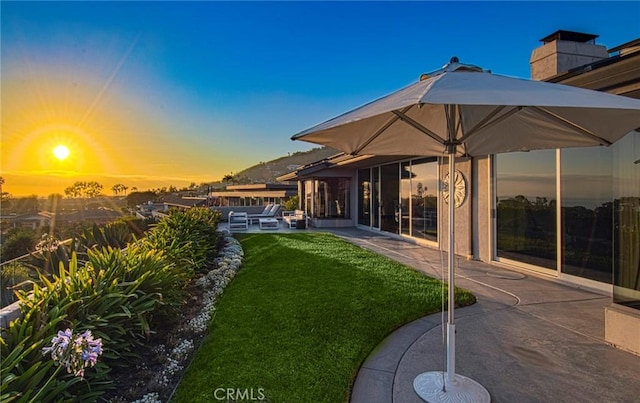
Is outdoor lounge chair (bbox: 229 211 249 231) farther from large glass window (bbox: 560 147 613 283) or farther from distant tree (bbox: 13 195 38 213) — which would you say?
large glass window (bbox: 560 147 613 283)

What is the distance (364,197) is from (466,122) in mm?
11545

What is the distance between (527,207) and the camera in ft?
21.7

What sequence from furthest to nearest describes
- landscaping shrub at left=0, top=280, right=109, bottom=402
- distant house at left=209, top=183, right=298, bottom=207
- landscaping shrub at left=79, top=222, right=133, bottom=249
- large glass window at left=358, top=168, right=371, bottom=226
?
1. distant house at left=209, top=183, right=298, bottom=207
2. large glass window at left=358, top=168, right=371, bottom=226
3. landscaping shrub at left=79, top=222, right=133, bottom=249
4. landscaping shrub at left=0, top=280, right=109, bottom=402

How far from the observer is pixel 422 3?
30.2ft

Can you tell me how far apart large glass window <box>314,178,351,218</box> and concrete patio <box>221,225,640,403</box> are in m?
10.9

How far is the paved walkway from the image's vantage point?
9.20ft

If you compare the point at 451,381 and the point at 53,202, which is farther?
the point at 53,202

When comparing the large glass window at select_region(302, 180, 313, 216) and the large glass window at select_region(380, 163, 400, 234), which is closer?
the large glass window at select_region(380, 163, 400, 234)

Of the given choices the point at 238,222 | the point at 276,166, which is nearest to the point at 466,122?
the point at 238,222

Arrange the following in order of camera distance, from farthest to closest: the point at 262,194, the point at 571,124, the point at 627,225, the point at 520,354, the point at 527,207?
the point at 262,194, the point at 527,207, the point at 627,225, the point at 520,354, the point at 571,124

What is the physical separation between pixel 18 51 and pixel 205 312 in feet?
16.8

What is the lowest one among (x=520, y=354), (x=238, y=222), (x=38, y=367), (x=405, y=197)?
(x=520, y=354)

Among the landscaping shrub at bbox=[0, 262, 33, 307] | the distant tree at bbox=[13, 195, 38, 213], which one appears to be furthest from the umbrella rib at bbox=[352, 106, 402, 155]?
the distant tree at bbox=[13, 195, 38, 213]

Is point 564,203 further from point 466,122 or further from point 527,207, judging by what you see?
point 466,122
